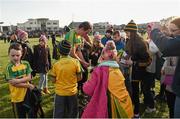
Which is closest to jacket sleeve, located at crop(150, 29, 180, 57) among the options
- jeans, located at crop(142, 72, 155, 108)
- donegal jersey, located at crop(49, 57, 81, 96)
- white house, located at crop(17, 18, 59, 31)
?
donegal jersey, located at crop(49, 57, 81, 96)

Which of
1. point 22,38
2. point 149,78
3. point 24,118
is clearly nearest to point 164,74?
point 149,78

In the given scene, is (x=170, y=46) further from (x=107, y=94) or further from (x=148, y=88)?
(x=148, y=88)

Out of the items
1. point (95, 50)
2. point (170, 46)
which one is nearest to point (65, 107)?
point (170, 46)

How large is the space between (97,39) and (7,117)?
354 centimetres

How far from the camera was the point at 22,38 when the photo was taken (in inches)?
346

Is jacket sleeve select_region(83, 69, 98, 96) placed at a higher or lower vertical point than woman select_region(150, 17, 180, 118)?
lower

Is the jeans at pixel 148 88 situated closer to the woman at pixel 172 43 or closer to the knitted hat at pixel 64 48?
the knitted hat at pixel 64 48

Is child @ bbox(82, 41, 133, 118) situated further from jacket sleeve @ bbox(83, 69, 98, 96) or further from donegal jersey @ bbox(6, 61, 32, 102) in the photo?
donegal jersey @ bbox(6, 61, 32, 102)

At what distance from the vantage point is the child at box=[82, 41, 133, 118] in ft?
16.5

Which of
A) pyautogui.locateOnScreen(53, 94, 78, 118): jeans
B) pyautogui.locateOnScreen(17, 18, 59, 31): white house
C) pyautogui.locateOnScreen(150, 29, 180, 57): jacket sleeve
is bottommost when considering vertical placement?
pyautogui.locateOnScreen(53, 94, 78, 118): jeans

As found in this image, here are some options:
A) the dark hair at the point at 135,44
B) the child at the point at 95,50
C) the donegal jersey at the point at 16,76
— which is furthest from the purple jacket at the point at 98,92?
the child at the point at 95,50

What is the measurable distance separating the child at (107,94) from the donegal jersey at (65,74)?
2.76ft

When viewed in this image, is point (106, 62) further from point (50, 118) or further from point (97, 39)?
point (97, 39)

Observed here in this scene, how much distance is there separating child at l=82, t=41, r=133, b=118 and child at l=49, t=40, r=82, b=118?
2.81ft
